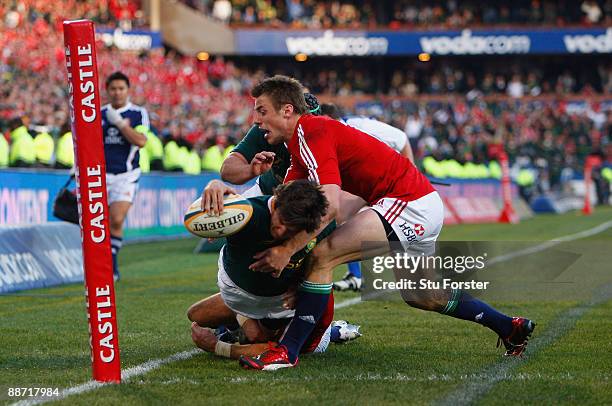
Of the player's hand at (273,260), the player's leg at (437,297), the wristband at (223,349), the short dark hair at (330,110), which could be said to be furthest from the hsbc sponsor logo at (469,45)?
the player's hand at (273,260)

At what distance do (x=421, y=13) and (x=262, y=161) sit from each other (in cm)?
4534

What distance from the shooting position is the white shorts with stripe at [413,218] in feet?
20.9

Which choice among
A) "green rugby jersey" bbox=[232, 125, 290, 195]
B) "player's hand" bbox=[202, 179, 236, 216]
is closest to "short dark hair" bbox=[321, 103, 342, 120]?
"green rugby jersey" bbox=[232, 125, 290, 195]

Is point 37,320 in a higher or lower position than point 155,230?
higher

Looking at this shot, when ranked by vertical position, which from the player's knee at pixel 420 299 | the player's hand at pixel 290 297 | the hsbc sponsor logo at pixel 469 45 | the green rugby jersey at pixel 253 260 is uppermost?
the green rugby jersey at pixel 253 260

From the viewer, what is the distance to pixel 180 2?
141 ft

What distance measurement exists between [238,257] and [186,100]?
26074 mm

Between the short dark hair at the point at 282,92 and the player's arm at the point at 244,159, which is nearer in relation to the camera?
the short dark hair at the point at 282,92

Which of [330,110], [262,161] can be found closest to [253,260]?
[262,161]

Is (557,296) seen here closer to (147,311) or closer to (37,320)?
(147,311)

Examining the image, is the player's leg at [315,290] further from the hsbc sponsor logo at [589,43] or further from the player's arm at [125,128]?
the hsbc sponsor logo at [589,43]

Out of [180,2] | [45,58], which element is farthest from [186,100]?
[180,2]

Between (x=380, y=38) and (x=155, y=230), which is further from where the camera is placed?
(x=380, y=38)

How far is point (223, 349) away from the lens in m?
6.46
